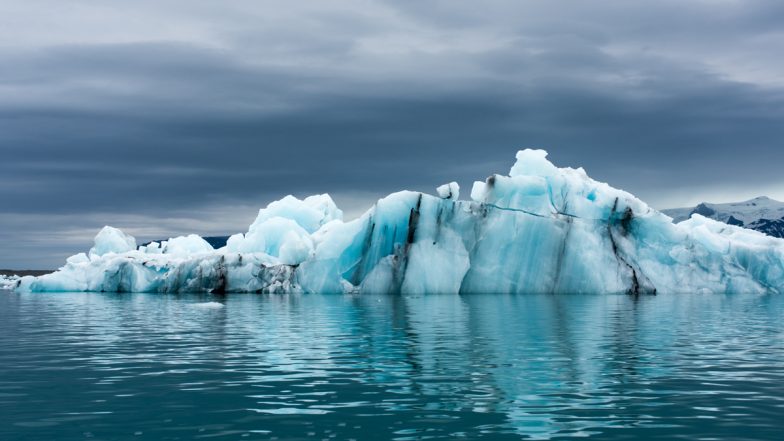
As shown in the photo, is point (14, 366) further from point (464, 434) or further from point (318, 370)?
point (464, 434)

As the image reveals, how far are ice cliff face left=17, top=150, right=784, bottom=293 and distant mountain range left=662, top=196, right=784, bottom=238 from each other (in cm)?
10490

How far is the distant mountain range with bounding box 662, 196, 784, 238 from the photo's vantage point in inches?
6078

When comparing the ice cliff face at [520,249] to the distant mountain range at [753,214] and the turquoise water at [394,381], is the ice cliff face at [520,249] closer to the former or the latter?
the turquoise water at [394,381]

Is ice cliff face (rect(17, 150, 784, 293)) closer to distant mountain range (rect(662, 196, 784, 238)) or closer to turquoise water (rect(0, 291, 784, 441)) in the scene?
turquoise water (rect(0, 291, 784, 441))

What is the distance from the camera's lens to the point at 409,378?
1394 cm

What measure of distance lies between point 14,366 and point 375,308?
843 inches

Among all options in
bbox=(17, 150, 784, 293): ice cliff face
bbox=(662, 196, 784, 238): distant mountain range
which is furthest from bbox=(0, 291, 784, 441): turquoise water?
bbox=(662, 196, 784, 238): distant mountain range

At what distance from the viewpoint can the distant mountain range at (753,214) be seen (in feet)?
506

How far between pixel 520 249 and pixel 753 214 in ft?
403

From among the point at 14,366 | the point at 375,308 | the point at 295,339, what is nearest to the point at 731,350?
the point at 295,339

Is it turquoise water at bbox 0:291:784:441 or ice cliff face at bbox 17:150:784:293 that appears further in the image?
ice cliff face at bbox 17:150:784:293

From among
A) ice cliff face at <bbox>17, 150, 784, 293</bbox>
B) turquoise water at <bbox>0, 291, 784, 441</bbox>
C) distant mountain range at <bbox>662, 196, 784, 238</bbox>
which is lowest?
turquoise water at <bbox>0, 291, 784, 441</bbox>

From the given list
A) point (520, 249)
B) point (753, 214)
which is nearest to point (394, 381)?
point (520, 249)

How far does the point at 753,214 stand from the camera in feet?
510
